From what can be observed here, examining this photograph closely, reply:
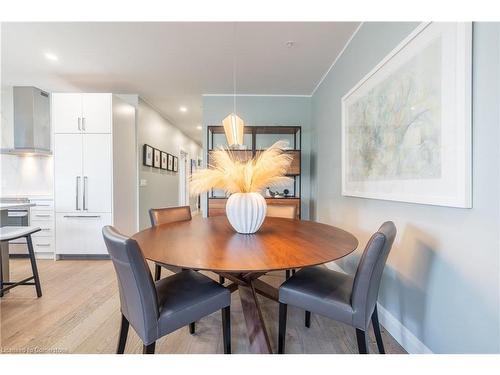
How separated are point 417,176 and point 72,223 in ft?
12.4

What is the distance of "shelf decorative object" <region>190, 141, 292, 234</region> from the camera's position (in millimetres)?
1438

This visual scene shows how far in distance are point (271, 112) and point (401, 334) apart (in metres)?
3.12

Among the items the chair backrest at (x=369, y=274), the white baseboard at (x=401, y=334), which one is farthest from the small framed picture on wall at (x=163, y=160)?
the chair backrest at (x=369, y=274)

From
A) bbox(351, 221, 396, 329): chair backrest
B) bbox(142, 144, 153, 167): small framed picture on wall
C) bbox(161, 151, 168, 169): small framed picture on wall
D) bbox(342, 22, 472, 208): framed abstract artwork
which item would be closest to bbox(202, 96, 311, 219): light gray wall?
bbox(142, 144, 153, 167): small framed picture on wall

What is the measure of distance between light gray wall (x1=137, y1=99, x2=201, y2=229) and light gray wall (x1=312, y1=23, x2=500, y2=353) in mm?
3429

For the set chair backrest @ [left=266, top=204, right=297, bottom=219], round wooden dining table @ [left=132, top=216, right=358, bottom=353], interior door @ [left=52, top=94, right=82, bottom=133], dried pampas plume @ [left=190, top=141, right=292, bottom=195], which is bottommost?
round wooden dining table @ [left=132, top=216, right=358, bottom=353]

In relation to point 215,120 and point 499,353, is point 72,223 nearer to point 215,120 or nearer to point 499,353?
point 215,120

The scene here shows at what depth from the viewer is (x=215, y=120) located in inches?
143

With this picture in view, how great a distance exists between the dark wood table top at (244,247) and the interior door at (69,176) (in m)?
2.16

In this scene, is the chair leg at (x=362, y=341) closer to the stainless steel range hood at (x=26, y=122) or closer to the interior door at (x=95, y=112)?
the interior door at (x=95, y=112)

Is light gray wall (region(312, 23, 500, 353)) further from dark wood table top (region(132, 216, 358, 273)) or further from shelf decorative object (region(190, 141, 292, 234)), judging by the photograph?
shelf decorative object (region(190, 141, 292, 234))

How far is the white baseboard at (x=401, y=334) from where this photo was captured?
129cm

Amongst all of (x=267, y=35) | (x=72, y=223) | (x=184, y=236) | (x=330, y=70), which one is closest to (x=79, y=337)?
(x=184, y=236)

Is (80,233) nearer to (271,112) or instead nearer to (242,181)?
(242,181)
